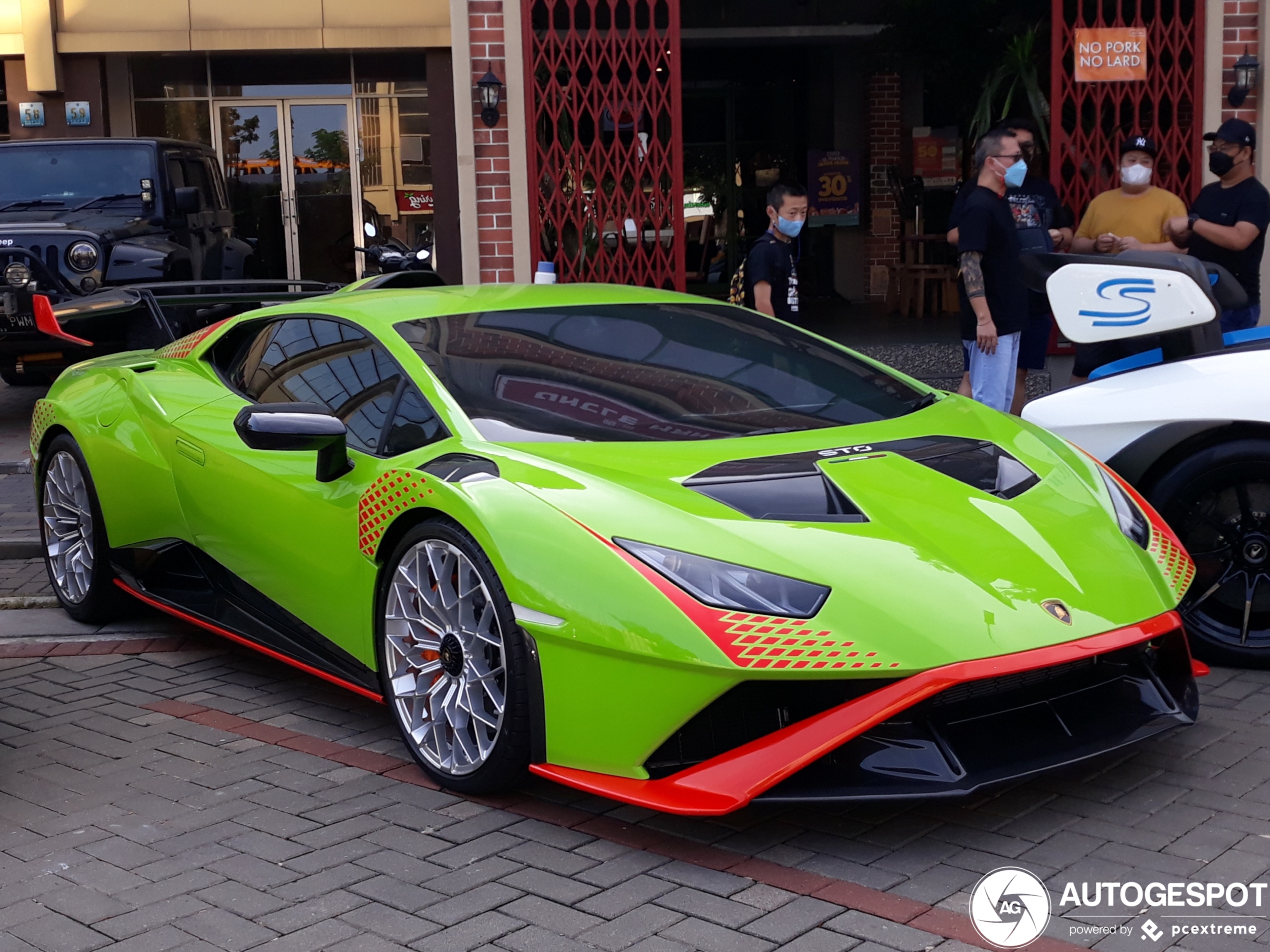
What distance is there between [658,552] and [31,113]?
14.5 meters

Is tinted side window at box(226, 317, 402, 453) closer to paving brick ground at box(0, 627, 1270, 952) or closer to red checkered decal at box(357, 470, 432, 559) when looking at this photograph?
red checkered decal at box(357, 470, 432, 559)

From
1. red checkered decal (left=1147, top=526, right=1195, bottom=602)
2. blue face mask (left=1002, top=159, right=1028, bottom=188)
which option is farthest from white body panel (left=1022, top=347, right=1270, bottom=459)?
blue face mask (left=1002, top=159, right=1028, bottom=188)

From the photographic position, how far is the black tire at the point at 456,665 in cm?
351

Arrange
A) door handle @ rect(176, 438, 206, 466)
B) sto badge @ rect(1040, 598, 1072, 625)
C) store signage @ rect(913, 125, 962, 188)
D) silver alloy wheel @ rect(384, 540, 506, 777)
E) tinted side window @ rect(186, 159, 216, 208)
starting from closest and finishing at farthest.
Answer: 1. sto badge @ rect(1040, 598, 1072, 625)
2. silver alloy wheel @ rect(384, 540, 506, 777)
3. door handle @ rect(176, 438, 206, 466)
4. tinted side window @ rect(186, 159, 216, 208)
5. store signage @ rect(913, 125, 962, 188)

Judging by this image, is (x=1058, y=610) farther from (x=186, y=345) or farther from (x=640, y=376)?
(x=186, y=345)

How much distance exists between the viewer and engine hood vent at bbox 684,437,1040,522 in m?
3.50

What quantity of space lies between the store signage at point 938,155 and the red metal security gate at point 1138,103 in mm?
7308

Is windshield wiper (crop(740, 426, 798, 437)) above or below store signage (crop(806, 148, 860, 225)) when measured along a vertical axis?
below

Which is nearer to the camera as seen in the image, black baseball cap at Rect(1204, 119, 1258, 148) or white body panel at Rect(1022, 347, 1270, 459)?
white body panel at Rect(1022, 347, 1270, 459)

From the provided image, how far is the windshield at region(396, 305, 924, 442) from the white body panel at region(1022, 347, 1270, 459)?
675mm

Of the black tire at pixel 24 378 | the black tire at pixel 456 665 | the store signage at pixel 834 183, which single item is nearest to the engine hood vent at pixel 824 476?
the black tire at pixel 456 665

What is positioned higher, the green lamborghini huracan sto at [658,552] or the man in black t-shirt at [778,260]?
the man in black t-shirt at [778,260]

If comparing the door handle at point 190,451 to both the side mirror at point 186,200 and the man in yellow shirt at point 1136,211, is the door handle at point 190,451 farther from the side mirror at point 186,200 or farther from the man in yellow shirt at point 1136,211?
the side mirror at point 186,200

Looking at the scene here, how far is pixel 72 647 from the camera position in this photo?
546cm
